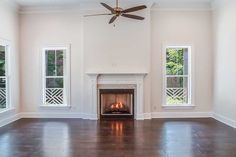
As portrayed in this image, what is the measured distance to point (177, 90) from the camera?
309 inches

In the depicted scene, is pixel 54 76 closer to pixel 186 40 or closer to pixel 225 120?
pixel 186 40

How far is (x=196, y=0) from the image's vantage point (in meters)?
7.36

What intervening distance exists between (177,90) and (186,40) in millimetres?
1516

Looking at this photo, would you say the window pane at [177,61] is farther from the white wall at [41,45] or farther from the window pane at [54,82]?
the window pane at [54,82]

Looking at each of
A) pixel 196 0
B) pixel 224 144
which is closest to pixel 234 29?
pixel 196 0

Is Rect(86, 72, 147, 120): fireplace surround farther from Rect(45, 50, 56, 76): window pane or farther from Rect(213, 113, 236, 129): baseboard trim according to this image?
Rect(213, 113, 236, 129): baseboard trim

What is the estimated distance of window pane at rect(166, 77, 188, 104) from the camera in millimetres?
7812

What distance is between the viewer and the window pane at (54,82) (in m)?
7.86

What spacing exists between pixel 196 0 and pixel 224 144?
14.2 feet

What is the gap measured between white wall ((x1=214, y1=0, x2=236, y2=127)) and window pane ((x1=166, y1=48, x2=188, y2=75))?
883mm

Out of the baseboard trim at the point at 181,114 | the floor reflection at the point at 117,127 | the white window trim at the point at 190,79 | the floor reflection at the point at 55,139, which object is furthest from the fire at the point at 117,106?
the floor reflection at the point at 55,139

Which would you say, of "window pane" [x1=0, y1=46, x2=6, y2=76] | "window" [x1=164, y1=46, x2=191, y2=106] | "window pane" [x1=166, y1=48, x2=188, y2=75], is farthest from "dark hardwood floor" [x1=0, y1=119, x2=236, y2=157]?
"window pane" [x1=166, y1=48, x2=188, y2=75]

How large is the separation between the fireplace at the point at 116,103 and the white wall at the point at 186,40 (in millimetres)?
694

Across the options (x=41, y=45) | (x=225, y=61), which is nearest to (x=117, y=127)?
(x=225, y=61)
